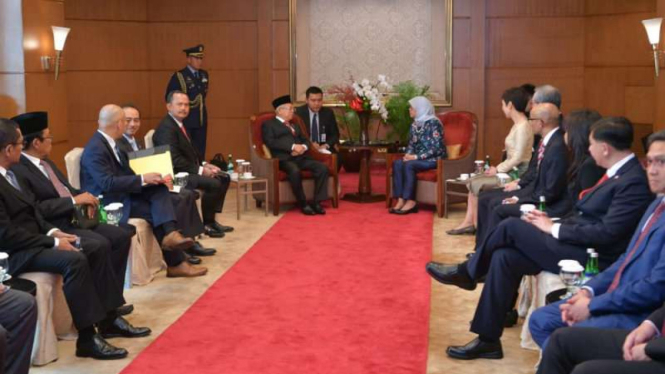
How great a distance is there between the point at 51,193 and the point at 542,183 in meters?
3.09

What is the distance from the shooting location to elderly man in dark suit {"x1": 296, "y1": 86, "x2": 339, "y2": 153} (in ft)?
34.4


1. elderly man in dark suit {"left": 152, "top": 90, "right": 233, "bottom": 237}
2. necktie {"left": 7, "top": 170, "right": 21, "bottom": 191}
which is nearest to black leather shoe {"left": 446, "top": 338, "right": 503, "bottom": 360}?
necktie {"left": 7, "top": 170, "right": 21, "bottom": 191}

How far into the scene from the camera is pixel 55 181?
5699 mm

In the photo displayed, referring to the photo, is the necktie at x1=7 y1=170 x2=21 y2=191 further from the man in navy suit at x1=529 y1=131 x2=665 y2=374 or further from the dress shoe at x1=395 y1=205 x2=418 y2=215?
the dress shoe at x1=395 y1=205 x2=418 y2=215

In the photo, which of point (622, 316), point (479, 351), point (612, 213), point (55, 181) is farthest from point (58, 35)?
point (622, 316)

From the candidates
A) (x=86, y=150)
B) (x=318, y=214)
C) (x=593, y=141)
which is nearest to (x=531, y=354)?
(x=593, y=141)

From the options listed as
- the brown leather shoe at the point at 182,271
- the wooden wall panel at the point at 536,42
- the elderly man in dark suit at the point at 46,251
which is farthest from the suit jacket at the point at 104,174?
the wooden wall panel at the point at 536,42

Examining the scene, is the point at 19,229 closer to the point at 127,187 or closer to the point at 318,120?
the point at 127,187

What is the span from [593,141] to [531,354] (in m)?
1.22

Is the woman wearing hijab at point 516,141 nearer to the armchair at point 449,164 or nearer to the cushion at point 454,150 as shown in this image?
the armchair at point 449,164

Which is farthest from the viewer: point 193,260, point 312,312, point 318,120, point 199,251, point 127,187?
point 318,120

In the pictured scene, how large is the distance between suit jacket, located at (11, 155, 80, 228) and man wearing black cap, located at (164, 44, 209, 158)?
5602mm

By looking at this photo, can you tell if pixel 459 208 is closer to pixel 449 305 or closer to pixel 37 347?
pixel 449 305

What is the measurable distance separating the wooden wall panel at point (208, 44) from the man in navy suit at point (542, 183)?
6396 millimetres
